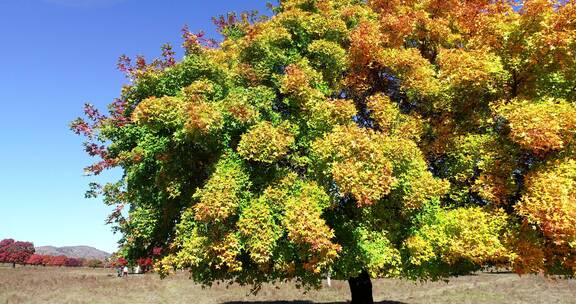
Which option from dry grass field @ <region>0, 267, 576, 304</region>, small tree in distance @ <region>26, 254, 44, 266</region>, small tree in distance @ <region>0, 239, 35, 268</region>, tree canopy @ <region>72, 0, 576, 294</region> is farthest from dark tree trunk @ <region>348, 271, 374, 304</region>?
small tree in distance @ <region>26, 254, 44, 266</region>

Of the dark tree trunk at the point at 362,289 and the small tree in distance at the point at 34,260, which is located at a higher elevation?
the small tree in distance at the point at 34,260

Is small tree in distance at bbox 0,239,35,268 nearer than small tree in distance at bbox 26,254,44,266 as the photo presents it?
Yes

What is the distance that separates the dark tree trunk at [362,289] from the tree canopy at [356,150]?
529cm

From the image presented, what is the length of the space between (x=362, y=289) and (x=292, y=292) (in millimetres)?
20205

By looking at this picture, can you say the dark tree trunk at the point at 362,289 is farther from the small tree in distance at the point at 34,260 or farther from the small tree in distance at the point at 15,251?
the small tree in distance at the point at 34,260

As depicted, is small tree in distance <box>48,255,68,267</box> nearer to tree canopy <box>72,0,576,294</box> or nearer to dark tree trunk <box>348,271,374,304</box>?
tree canopy <box>72,0,576,294</box>

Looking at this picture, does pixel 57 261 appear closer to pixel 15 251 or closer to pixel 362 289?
pixel 15 251

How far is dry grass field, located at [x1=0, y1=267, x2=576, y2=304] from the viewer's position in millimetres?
32531

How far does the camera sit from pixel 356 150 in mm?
14203

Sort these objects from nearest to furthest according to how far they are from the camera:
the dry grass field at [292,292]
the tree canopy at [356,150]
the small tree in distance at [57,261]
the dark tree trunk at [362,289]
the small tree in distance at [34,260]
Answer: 1. the tree canopy at [356,150]
2. the dark tree trunk at [362,289]
3. the dry grass field at [292,292]
4. the small tree in distance at [34,260]
5. the small tree in distance at [57,261]

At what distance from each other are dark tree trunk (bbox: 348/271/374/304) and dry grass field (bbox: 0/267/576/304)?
32.2ft

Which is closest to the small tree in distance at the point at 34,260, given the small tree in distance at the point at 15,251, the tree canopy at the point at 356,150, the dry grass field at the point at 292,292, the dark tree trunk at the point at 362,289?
the small tree in distance at the point at 15,251

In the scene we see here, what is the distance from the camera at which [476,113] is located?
17.7 metres

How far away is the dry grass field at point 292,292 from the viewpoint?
32.5 metres
